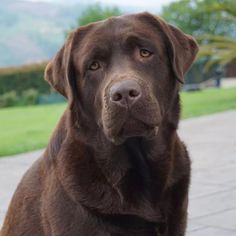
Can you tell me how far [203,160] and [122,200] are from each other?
212 inches

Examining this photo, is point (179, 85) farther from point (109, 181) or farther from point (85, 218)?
point (85, 218)

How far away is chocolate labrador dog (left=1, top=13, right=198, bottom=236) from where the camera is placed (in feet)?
11.1

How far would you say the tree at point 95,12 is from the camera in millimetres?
60844

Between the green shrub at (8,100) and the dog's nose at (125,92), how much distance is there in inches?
1076

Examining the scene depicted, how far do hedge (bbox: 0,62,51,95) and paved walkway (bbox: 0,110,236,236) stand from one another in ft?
61.0

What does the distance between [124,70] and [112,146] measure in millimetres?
496

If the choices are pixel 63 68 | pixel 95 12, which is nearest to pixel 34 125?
pixel 63 68

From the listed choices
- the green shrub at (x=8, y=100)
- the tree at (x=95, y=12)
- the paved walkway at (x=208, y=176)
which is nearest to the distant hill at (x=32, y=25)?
the tree at (x=95, y=12)

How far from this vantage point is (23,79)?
102 feet

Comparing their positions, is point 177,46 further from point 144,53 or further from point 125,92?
point 125,92

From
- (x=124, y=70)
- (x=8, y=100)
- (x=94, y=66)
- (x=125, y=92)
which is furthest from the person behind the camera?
(x=8, y=100)

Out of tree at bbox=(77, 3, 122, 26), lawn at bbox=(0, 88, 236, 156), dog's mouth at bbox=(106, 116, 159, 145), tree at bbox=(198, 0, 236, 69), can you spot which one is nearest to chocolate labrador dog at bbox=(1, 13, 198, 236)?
dog's mouth at bbox=(106, 116, 159, 145)

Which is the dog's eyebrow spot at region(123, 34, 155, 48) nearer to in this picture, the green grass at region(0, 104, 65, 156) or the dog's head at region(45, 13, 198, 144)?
the dog's head at region(45, 13, 198, 144)

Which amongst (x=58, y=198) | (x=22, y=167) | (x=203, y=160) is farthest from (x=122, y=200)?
(x=22, y=167)
